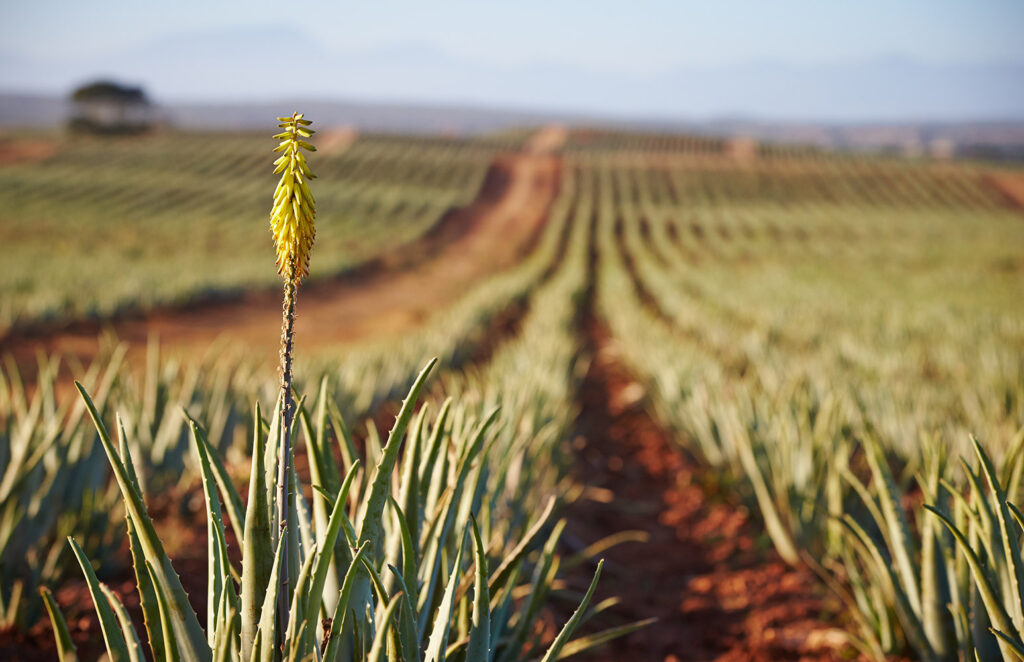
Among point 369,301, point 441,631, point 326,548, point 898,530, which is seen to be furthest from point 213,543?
point 369,301

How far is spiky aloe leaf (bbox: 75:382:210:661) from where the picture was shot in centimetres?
111

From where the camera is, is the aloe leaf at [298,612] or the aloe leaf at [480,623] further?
the aloe leaf at [480,623]

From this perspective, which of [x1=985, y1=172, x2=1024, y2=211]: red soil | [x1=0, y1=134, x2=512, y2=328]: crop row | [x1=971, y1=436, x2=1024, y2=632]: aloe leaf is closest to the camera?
[x1=971, y1=436, x2=1024, y2=632]: aloe leaf

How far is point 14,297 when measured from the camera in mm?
10305

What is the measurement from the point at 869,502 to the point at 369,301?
16.9 metres

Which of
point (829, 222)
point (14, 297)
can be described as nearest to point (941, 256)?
point (829, 222)

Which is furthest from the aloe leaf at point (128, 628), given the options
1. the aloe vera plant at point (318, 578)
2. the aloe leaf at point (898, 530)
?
the aloe leaf at point (898, 530)

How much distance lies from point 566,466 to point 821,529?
140cm

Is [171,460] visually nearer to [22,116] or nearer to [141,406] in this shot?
[141,406]

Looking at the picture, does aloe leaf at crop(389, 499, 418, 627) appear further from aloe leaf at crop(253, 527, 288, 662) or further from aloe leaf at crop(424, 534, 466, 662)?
aloe leaf at crop(253, 527, 288, 662)

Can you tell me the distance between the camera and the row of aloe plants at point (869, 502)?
1.69m

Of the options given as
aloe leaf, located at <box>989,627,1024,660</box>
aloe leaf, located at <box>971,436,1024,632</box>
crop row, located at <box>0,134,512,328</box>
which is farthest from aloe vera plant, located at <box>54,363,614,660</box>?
crop row, located at <box>0,134,512,328</box>

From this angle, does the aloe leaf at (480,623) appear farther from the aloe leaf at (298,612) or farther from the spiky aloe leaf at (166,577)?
the spiky aloe leaf at (166,577)

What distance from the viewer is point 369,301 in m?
18.1
